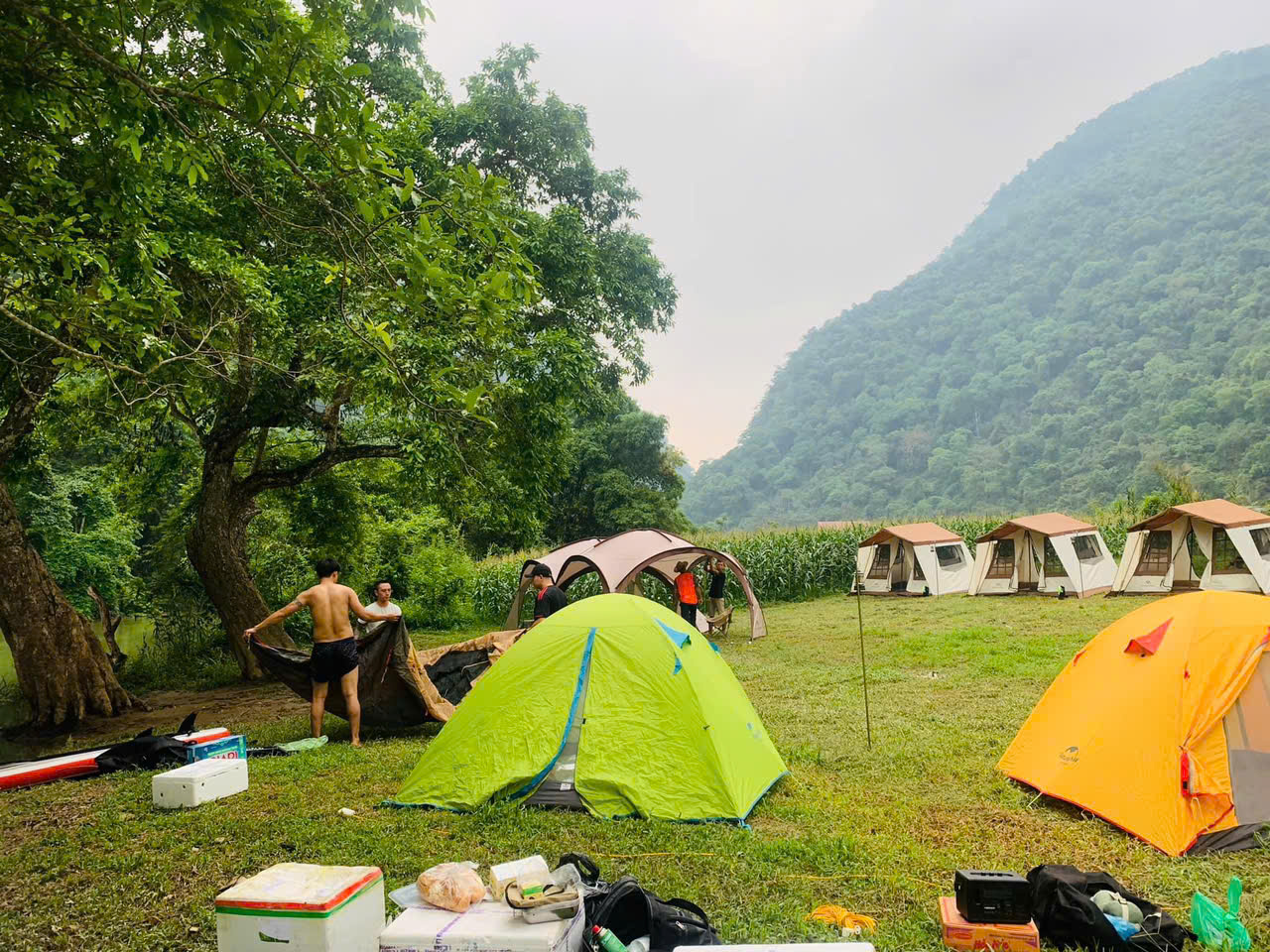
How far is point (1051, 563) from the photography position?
58.5 ft

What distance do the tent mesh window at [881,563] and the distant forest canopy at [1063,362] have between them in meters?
24.0

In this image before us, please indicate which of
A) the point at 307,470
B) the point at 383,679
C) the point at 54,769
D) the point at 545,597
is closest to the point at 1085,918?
the point at 545,597

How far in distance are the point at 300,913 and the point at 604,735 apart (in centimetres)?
245

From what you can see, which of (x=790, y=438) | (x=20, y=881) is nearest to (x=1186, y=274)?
(x=790, y=438)

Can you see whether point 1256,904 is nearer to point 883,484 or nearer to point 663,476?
point 663,476

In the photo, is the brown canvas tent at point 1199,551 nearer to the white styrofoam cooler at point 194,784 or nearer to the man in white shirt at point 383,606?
the man in white shirt at point 383,606

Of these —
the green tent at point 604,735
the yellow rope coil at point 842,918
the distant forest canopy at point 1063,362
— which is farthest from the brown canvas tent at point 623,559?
the distant forest canopy at point 1063,362

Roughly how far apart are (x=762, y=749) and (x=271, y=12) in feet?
16.3

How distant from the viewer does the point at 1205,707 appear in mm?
4383

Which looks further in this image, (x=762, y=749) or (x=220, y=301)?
(x=220, y=301)

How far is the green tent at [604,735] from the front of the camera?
4.93m

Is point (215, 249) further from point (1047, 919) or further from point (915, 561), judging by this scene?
point (915, 561)

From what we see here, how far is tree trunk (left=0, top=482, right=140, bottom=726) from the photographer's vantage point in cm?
916

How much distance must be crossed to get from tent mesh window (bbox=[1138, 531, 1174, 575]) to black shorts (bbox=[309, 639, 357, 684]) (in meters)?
15.9
